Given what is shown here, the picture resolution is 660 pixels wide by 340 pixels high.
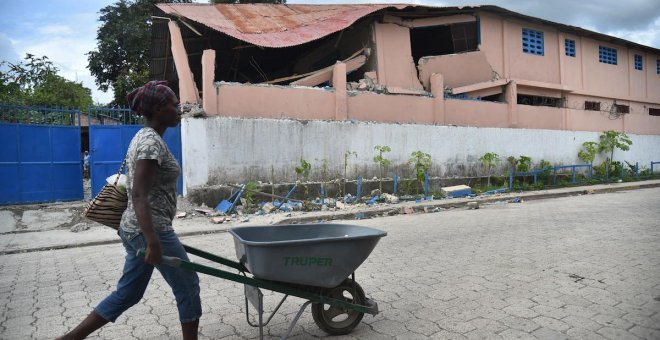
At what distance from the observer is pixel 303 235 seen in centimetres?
341

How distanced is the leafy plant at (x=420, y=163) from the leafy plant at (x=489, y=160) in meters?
2.33

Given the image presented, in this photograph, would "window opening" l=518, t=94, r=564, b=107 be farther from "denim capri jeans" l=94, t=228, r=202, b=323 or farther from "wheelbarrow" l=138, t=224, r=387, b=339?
"denim capri jeans" l=94, t=228, r=202, b=323

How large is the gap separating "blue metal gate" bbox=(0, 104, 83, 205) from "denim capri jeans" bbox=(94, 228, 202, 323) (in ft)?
33.3

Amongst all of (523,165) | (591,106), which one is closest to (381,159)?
(523,165)

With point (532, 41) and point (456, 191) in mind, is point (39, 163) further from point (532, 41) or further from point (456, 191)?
point (532, 41)

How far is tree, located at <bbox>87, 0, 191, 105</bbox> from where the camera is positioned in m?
26.5

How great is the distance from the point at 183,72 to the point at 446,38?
11043 mm

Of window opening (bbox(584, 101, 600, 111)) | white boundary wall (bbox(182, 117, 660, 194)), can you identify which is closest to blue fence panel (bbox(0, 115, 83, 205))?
white boundary wall (bbox(182, 117, 660, 194))

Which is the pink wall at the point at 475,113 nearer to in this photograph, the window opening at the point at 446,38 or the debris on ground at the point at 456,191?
the debris on ground at the point at 456,191

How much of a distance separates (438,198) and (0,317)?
1129cm

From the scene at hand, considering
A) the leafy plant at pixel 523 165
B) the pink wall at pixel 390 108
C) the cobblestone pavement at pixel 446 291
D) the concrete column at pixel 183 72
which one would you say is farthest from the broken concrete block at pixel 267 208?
the leafy plant at pixel 523 165

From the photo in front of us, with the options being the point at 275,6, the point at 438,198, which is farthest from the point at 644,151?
the point at 275,6

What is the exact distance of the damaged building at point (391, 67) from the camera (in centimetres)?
1225

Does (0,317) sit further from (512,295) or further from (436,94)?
(436,94)
